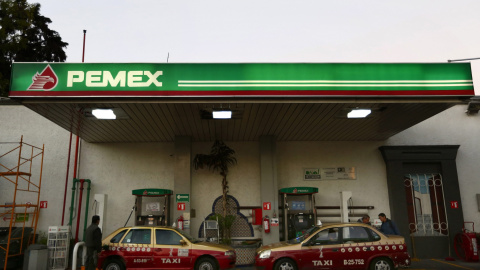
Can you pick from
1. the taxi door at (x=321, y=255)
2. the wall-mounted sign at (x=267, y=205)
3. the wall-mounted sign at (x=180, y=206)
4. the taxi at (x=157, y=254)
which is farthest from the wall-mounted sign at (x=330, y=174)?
the taxi at (x=157, y=254)

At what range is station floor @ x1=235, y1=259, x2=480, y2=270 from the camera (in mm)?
11578

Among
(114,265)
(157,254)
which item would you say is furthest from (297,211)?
(114,265)

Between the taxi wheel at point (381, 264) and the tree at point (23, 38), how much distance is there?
70.0ft

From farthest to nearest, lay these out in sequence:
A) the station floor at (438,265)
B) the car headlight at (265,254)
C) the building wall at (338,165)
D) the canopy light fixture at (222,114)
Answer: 1. the building wall at (338,165)
2. the station floor at (438,265)
3. the canopy light fixture at (222,114)
4. the car headlight at (265,254)

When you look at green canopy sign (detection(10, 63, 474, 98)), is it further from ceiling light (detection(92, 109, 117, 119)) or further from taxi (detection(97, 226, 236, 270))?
taxi (detection(97, 226, 236, 270))

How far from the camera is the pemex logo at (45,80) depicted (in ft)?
30.8

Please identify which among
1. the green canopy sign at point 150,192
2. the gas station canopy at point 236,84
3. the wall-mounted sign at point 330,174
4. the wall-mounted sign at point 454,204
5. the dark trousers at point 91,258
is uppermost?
the gas station canopy at point 236,84

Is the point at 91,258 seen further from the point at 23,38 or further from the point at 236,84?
the point at 23,38

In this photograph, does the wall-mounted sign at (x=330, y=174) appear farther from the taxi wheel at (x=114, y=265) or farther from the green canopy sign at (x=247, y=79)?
the taxi wheel at (x=114, y=265)

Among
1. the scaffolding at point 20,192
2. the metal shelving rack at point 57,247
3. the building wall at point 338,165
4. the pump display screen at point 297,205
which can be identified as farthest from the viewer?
the building wall at point 338,165

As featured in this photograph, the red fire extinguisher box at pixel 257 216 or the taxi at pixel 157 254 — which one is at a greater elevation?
the red fire extinguisher box at pixel 257 216

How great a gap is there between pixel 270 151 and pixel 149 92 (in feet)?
20.0

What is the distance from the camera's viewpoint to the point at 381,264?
9.52 meters

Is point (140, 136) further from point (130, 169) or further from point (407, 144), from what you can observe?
point (407, 144)
